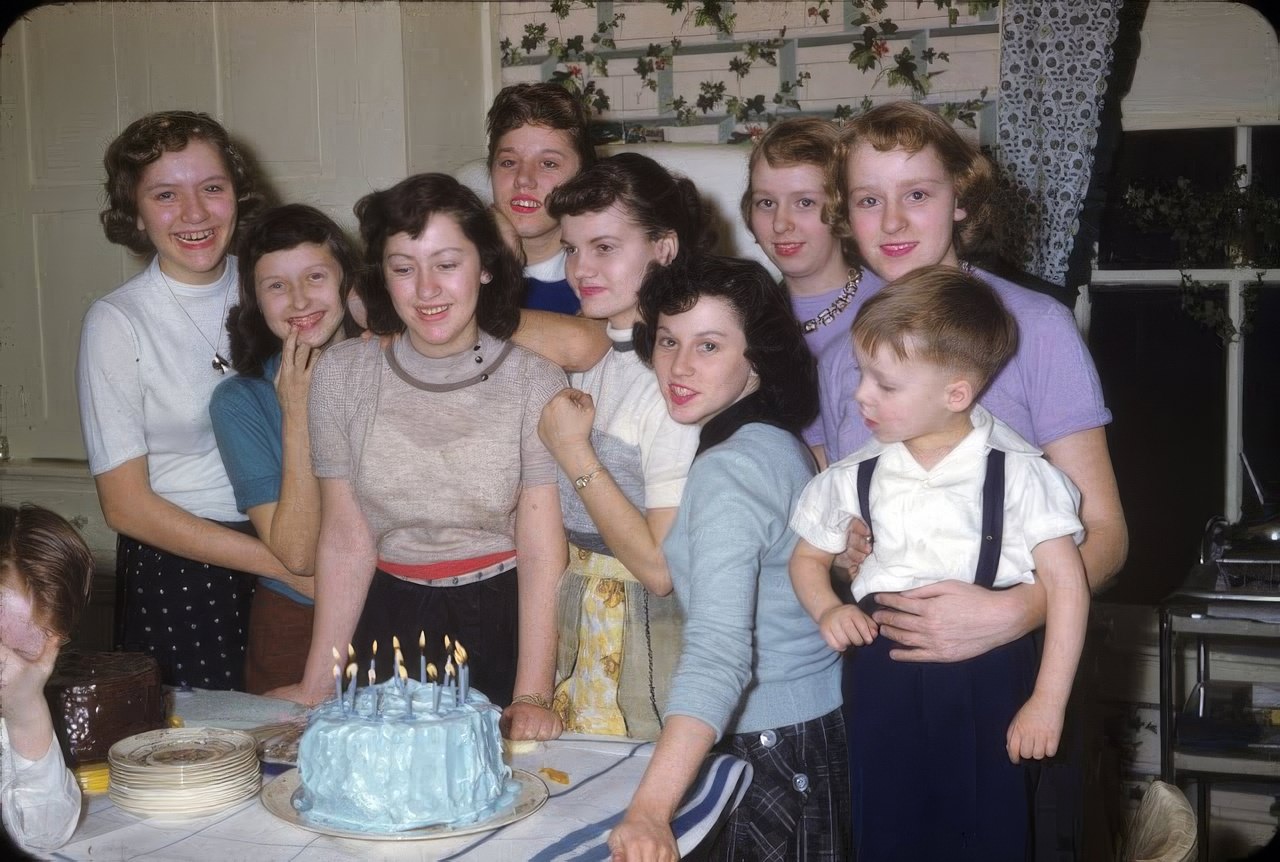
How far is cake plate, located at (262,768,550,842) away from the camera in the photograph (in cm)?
153

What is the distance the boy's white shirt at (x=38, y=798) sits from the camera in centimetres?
152

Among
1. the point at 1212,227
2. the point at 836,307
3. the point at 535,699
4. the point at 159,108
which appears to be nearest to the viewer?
the point at 535,699

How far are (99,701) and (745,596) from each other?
931mm

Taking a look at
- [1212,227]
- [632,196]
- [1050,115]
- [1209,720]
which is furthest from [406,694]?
[1212,227]

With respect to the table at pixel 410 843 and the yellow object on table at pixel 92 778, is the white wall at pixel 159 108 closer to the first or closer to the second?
the yellow object on table at pixel 92 778

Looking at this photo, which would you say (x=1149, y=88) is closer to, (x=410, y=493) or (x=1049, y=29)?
(x=1049, y=29)

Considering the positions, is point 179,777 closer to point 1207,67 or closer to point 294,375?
point 294,375

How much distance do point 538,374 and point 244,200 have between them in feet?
3.11

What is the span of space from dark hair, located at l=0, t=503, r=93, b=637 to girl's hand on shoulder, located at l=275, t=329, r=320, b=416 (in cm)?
83

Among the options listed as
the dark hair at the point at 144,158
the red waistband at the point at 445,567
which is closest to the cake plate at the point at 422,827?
the red waistband at the point at 445,567

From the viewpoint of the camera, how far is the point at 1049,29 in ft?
11.6

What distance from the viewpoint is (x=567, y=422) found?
2172 millimetres

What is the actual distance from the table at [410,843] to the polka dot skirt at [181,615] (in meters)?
1.07

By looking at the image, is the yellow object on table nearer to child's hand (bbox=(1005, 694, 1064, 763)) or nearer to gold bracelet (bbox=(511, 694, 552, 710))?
gold bracelet (bbox=(511, 694, 552, 710))
